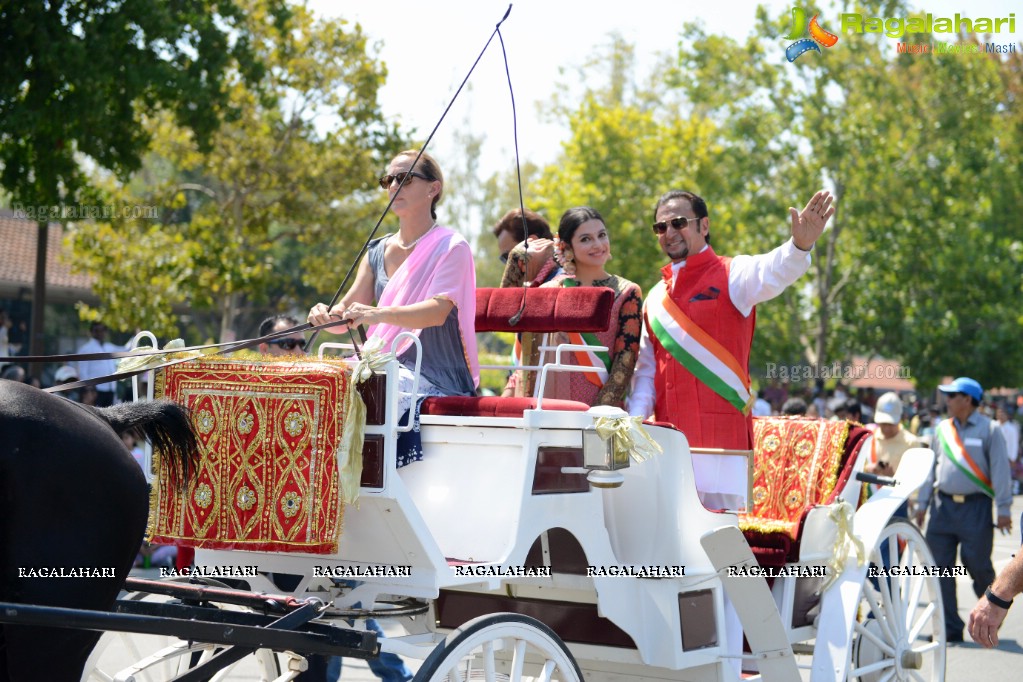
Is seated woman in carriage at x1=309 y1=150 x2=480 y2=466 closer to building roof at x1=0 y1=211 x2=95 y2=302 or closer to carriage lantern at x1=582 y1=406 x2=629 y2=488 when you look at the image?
carriage lantern at x1=582 y1=406 x2=629 y2=488

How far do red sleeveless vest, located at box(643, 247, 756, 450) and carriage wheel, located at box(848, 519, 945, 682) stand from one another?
0.88 metres

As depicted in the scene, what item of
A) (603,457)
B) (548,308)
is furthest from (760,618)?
(548,308)

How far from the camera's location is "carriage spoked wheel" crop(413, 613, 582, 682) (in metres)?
3.26

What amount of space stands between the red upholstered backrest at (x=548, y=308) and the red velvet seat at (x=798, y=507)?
1153 millimetres

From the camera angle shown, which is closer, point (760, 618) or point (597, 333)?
point (760, 618)

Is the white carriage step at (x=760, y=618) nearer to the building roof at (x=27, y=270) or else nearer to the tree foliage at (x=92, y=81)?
the tree foliage at (x=92, y=81)

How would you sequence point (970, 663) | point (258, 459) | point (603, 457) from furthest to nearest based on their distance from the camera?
point (970, 663), point (603, 457), point (258, 459)

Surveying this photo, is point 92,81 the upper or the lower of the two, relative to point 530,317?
upper

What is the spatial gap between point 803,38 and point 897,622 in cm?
1693

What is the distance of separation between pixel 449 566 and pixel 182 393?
41.1 inches

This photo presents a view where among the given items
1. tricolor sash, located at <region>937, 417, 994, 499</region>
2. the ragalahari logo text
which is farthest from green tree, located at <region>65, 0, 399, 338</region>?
tricolor sash, located at <region>937, 417, 994, 499</region>

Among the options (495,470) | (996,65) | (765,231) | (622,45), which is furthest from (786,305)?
(495,470)

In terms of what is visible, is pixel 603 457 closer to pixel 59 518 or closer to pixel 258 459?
pixel 258 459

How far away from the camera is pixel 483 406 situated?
3.84 meters
